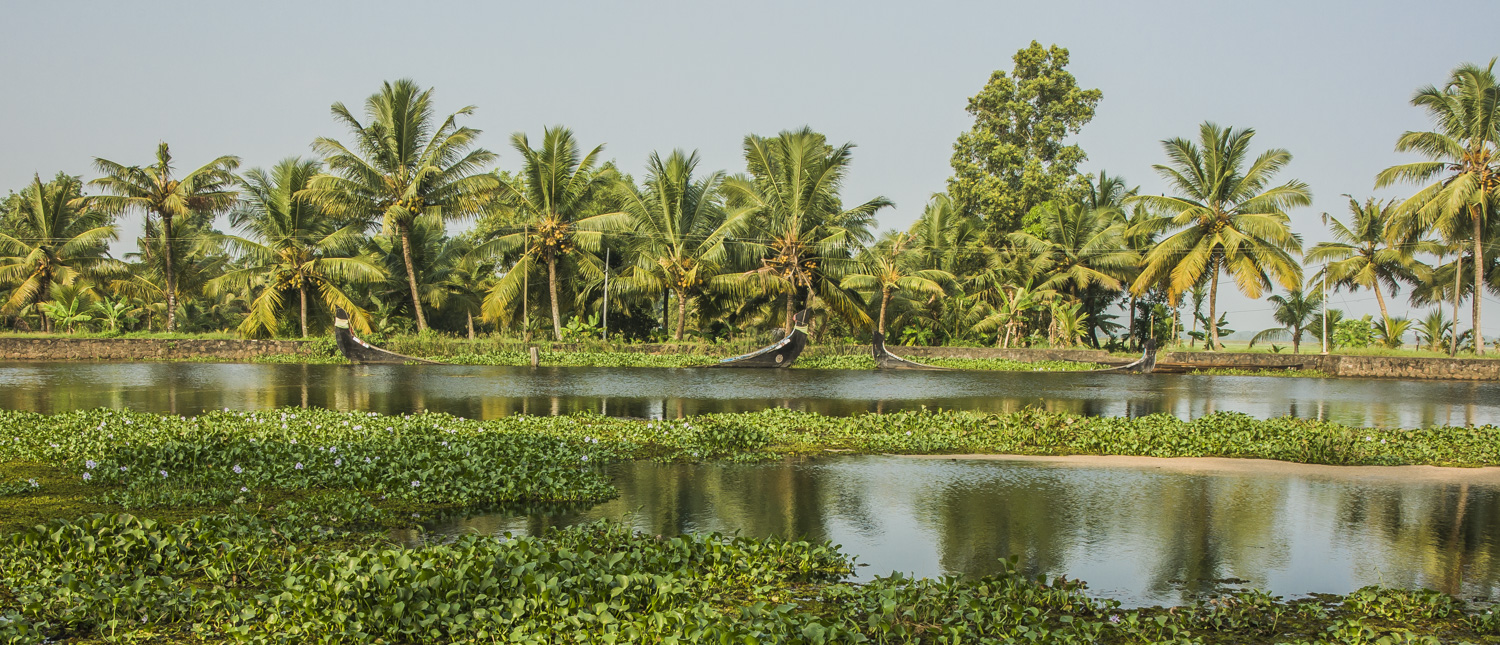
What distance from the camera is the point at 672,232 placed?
33656 mm

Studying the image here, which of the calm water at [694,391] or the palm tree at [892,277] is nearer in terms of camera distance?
the calm water at [694,391]

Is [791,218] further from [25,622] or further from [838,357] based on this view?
[25,622]

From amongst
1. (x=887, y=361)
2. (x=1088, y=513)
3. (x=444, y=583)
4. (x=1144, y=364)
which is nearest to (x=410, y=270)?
(x=887, y=361)

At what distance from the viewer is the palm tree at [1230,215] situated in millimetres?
33156

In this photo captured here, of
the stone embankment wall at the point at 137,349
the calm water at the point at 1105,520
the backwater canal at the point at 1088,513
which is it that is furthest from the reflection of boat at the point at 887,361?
the calm water at the point at 1105,520

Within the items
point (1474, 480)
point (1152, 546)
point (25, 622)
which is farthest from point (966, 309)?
point (25, 622)

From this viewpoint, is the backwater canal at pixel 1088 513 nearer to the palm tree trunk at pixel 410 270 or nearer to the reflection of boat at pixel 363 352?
the reflection of boat at pixel 363 352

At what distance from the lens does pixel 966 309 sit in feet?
128

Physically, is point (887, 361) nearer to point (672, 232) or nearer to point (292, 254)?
point (672, 232)

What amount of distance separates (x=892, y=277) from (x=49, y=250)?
102 feet

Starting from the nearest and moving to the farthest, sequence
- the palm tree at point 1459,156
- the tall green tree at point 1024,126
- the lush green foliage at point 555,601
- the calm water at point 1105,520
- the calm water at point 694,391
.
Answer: the lush green foliage at point 555,601
the calm water at point 1105,520
the calm water at point 694,391
the palm tree at point 1459,156
the tall green tree at point 1024,126

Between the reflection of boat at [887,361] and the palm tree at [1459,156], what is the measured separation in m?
15.9

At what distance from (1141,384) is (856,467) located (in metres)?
18.3

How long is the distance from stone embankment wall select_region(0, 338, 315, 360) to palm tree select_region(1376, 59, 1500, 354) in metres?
36.0
